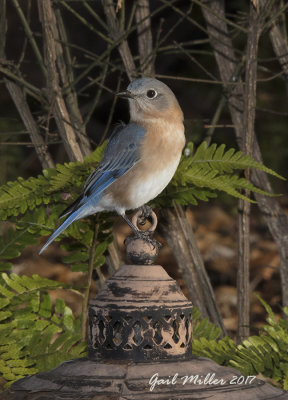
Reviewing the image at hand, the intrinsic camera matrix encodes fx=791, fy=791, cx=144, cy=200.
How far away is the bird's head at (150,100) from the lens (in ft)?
13.6

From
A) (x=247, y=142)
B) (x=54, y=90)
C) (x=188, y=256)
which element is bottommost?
(x=188, y=256)

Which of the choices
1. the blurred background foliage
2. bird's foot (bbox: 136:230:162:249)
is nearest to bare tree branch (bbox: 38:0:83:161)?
the blurred background foliage

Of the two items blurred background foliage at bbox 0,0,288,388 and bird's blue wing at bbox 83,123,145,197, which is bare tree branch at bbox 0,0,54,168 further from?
bird's blue wing at bbox 83,123,145,197

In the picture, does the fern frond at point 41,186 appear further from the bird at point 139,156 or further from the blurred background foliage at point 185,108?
the blurred background foliage at point 185,108

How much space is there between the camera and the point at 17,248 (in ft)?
14.6

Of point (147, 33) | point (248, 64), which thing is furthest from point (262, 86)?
point (248, 64)

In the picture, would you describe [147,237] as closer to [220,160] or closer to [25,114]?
[220,160]

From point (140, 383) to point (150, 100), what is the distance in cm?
211

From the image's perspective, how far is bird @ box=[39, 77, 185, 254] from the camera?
4008 millimetres

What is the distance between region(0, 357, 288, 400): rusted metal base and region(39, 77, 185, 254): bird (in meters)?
1.40

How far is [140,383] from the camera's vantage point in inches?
96.3

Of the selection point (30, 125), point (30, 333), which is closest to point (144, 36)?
point (30, 125)

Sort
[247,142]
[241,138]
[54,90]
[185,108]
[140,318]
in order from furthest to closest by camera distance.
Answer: [185,108]
[241,138]
[54,90]
[247,142]
[140,318]

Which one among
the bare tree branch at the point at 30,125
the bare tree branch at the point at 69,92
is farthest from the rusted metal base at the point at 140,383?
the bare tree branch at the point at 69,92
